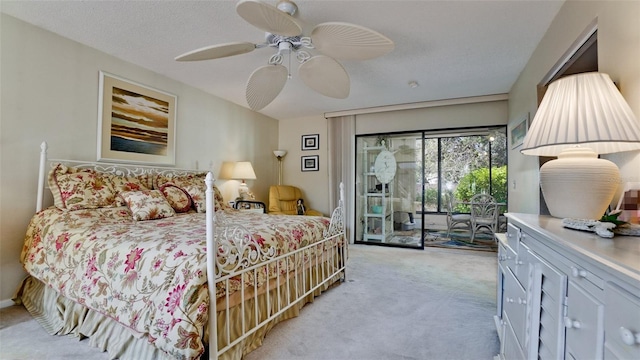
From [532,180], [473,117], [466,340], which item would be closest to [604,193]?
[466,340]

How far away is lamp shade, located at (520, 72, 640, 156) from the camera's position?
103 centimetres

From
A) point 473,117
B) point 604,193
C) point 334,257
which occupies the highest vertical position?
point 473,117

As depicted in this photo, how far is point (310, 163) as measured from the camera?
5.52 metres

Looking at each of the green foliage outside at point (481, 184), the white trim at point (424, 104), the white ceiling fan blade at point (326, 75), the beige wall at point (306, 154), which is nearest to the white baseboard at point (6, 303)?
the white ceiling fan blade at point (326, 75)

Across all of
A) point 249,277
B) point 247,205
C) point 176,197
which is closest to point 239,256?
point 249,277

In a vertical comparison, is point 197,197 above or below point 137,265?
above

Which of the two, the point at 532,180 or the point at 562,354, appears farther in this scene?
the point at 532,180

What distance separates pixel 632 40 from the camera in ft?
3.79

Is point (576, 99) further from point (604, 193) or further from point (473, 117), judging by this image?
point (473, 117)

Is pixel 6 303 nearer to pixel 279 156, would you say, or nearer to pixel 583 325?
pixel 583 325

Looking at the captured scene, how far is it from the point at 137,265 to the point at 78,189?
1434mm

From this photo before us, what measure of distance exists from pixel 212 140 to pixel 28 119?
1978 millimetres

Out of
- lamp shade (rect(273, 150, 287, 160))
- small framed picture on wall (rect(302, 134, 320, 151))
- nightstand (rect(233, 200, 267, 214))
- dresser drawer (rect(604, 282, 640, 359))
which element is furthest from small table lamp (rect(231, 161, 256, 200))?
dresser drawer (rect(604, 282, 640, 359))

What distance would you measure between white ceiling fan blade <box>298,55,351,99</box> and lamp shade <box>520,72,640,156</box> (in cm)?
146
